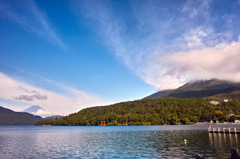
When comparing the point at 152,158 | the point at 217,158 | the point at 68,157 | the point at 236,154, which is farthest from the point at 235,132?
the point at 68,157

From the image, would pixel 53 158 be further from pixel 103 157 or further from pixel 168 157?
pixel 168 157

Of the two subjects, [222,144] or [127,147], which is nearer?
[127,147]

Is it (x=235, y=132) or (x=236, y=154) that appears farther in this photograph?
(x=235, y=132)

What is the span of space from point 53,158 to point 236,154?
3328 cm

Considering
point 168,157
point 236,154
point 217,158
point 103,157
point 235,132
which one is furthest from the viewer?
point 235,132

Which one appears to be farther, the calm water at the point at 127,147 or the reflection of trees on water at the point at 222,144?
the reflection of trees on water at the point at 222,144

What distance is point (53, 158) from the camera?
39594mm

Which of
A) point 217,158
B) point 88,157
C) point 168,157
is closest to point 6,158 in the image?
point 88,157

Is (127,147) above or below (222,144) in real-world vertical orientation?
above

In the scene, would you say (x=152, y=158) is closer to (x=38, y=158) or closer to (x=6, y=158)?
(x=38, y=158)

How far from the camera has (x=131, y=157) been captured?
38.5 m

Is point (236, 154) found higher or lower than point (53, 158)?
higher

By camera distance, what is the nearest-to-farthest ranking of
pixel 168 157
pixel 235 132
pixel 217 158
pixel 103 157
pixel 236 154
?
1. pixel 236 154
2. pixel 217 158
3. pixel 168 157
4. pixel 103 157
5. pixel 235 132

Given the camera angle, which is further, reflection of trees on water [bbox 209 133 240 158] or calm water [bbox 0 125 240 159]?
reflection of trees on water [bbox 209 133 240 158]
